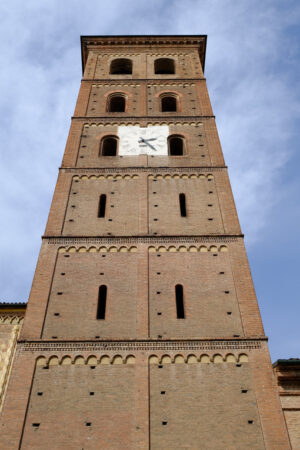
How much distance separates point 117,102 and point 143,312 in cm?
1153

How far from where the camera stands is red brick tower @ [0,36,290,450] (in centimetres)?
952

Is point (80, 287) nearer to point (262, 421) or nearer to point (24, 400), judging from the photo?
point (24, 400)

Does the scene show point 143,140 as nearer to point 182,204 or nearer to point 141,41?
point 182,204

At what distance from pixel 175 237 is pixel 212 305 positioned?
91.1 inches

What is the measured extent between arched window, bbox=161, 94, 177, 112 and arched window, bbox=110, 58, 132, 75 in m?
4.07

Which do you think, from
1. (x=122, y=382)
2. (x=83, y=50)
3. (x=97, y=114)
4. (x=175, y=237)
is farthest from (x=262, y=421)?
(x=83, y=50)

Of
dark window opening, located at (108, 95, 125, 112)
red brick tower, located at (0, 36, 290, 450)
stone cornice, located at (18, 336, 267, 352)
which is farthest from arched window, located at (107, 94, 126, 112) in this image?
stone cornice, located at (18, 336, 267, 352)

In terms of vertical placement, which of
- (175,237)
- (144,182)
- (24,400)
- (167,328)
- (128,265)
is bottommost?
(24,400)

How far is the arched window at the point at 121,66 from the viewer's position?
23688 mm

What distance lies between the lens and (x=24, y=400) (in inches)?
386

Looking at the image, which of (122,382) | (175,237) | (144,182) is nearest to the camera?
(122,382)

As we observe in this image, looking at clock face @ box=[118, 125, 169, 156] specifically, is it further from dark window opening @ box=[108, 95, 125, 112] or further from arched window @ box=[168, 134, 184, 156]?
dark window opening @ box=[108, 95, 125, 112]

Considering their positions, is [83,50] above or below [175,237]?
above

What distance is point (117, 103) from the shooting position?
818 inches
